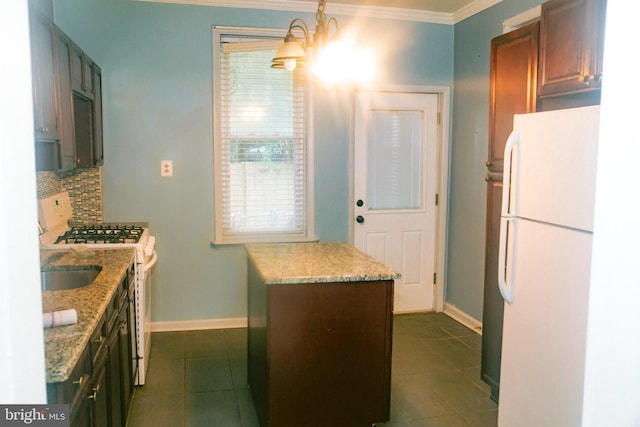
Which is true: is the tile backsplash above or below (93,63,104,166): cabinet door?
below

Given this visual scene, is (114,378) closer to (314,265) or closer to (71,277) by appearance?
Answer: (71,277)

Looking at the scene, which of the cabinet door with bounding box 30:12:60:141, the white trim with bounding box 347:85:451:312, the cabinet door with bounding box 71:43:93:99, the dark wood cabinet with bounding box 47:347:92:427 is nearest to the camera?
the dark wood cabinet with bounding box 47:347:92:427

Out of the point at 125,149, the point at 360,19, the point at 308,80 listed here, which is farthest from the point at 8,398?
the point at 360,19

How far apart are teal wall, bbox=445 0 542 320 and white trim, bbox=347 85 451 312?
2.0 inches

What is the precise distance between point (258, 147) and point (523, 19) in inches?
86.4

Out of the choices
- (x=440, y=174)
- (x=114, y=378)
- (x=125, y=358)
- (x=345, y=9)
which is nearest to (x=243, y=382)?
(x=125, y=358)

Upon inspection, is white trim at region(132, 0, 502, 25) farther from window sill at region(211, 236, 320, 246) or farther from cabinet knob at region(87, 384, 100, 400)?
cabinet knob at region(87, 384, 100, 400)

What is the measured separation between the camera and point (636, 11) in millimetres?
937

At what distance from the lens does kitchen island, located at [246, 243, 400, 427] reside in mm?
2512

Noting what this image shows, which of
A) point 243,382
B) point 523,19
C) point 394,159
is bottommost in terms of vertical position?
point 243,382

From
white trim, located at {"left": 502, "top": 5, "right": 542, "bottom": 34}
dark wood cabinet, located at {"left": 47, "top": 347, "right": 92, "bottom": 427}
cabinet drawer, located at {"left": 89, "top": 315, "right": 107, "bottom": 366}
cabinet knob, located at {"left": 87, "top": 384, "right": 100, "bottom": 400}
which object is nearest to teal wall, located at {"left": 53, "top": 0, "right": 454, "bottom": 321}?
white trim, located at {"left": 502, "top": 5, "right": 542, "bottom": 34}

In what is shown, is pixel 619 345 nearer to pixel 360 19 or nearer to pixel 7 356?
pixel 7 356

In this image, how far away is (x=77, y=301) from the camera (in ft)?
6.66

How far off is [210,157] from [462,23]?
238cm
